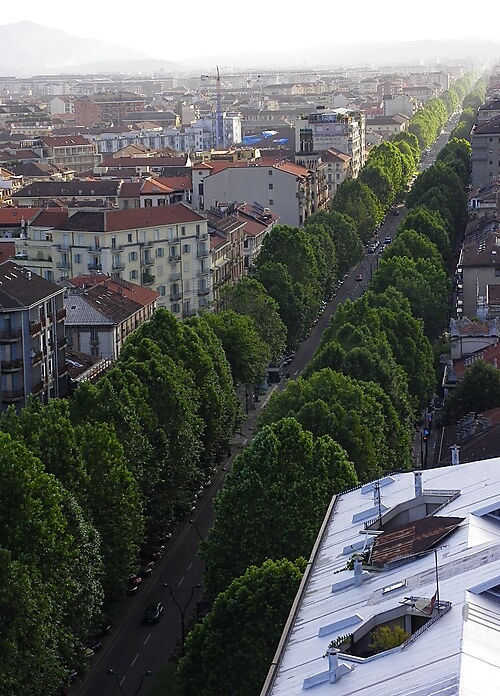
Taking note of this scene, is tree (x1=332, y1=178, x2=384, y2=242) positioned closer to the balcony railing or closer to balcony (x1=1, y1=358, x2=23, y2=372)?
balcony (x1=1, y1=358, x2=23, y2=372)

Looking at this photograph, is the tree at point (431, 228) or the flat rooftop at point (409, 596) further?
the tree at point (431, 228)

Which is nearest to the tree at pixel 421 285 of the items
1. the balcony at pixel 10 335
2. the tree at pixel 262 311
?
the tree at pixel 262 311

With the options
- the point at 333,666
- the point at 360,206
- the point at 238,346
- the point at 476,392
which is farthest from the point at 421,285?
the point at 333,666

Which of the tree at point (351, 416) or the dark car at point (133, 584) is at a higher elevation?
the tree at point (351, 416)

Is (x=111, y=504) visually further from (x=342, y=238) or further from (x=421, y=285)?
(x=342, y=238)

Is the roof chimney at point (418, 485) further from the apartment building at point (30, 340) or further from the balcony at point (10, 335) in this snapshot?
the balcony at point (10, 335)

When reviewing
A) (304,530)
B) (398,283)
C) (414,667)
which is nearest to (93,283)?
(398,283)
